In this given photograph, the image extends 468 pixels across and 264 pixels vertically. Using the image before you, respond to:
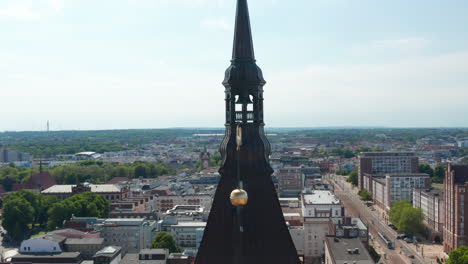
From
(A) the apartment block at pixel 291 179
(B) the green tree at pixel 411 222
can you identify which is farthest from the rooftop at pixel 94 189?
(B) the green tree at pixel 411 222

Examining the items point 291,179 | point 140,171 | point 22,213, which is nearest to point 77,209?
point 22,213

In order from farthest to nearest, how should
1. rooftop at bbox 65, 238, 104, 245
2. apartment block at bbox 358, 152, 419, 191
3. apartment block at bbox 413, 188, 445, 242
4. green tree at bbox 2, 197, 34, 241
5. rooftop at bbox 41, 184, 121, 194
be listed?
1. apartment block at bbox 358, 152, 419, 191
2. rooftop at bbox 41, 184, 121, 194
3. apartment block at bbox 413, 188, 445, 242
4. green tree at bbox 2, 197, 34, 241
5. rooftop at bbox 65, 238, 104, 245

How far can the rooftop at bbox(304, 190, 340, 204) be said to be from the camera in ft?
309

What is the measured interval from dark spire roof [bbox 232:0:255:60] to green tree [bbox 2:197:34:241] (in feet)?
282

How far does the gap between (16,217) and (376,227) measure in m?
67.8

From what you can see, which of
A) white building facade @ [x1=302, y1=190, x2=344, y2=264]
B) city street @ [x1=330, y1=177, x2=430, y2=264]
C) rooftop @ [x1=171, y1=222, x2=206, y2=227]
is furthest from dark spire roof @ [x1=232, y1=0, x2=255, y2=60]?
rooftop @ [x1=171, y1=222, x2=206, y2=227]

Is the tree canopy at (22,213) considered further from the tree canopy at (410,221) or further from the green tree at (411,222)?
the green tree at (411,222)

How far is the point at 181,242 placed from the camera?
84688 millimetres

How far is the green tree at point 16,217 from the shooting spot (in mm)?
89750

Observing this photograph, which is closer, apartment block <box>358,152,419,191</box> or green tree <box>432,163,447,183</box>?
apartment block <box>358,152,419,191</box>

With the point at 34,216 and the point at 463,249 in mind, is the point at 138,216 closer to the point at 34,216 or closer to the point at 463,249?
the point at 34,216

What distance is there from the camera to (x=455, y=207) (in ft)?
258

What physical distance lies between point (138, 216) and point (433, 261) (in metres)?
50.3

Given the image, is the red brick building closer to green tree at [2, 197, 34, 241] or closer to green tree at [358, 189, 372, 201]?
green tree at [358, 189, 372, 201]
